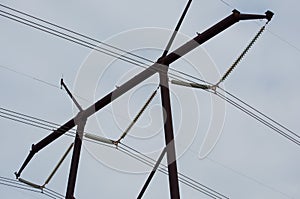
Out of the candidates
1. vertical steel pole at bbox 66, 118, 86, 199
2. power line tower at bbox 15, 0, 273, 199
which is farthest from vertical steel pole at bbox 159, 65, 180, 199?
vertical steel pole at bbox 66, 118, 86, 199

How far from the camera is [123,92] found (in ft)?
37.5

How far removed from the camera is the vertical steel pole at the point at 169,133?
31.5ft

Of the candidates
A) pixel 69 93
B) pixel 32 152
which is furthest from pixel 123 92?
pixel 32 152

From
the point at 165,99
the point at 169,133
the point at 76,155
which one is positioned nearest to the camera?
the point at 169,133

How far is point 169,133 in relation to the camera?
10.3 m

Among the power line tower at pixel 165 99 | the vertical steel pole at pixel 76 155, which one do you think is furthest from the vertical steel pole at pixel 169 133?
the vertical steel pole at pixel 76 155

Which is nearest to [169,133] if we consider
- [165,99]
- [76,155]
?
[165,99]

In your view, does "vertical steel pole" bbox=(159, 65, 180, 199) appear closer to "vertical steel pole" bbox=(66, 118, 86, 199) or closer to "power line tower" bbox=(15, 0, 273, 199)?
"power line tower" bbox=(15, 0, 273, 199)

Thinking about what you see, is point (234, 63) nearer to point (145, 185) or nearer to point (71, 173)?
point (145, 185)

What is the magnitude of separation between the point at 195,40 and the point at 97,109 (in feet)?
10.9

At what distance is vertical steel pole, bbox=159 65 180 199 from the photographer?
9594mm

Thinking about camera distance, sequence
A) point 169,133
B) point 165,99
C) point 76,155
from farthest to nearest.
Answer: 1. point 76,155
2. point 165,99
3. point 169,133

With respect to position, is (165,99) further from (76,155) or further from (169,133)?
(76,155)

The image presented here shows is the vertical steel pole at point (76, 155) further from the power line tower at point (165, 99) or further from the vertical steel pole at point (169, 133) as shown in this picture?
the vertical steel pole at point (169, 133)
